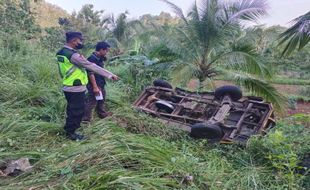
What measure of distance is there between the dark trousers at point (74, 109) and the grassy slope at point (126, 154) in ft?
0.74

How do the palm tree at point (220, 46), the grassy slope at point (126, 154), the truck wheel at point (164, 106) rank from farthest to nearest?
the palm tree at point (220, 46) < the truck wheel at point (164, 106) < the grassy slope at point (126, 154)

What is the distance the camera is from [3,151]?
4.34 metres

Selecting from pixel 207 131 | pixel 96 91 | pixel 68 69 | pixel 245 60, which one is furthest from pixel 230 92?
pixel 68 69

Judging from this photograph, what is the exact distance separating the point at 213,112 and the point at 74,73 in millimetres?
3043

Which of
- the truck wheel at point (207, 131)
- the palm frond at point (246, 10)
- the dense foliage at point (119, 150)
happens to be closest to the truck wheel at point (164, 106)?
the dense foliage at point (119, 150)

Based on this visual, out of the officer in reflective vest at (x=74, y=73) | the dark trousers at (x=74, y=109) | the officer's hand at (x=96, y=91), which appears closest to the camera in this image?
the officer in reflective vest at (x=74, y=73)

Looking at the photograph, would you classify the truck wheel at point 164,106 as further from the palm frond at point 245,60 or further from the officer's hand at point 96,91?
the palm frond at point 245,60

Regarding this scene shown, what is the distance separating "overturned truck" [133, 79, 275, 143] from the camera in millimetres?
5840

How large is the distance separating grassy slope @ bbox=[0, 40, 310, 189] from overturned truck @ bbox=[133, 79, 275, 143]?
294mm

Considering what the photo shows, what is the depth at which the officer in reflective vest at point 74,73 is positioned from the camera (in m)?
4.75

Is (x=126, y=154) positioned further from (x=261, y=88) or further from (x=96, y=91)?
(x=261, y=88)

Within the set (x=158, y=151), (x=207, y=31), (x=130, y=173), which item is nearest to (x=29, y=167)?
(x=130, y=173)

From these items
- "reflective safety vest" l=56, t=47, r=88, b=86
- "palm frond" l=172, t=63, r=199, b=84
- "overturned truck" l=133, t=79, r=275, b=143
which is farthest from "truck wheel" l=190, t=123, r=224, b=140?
"palm frond" l=172, t=63, r=199, b=84

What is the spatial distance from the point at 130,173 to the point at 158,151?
2.57 ft
